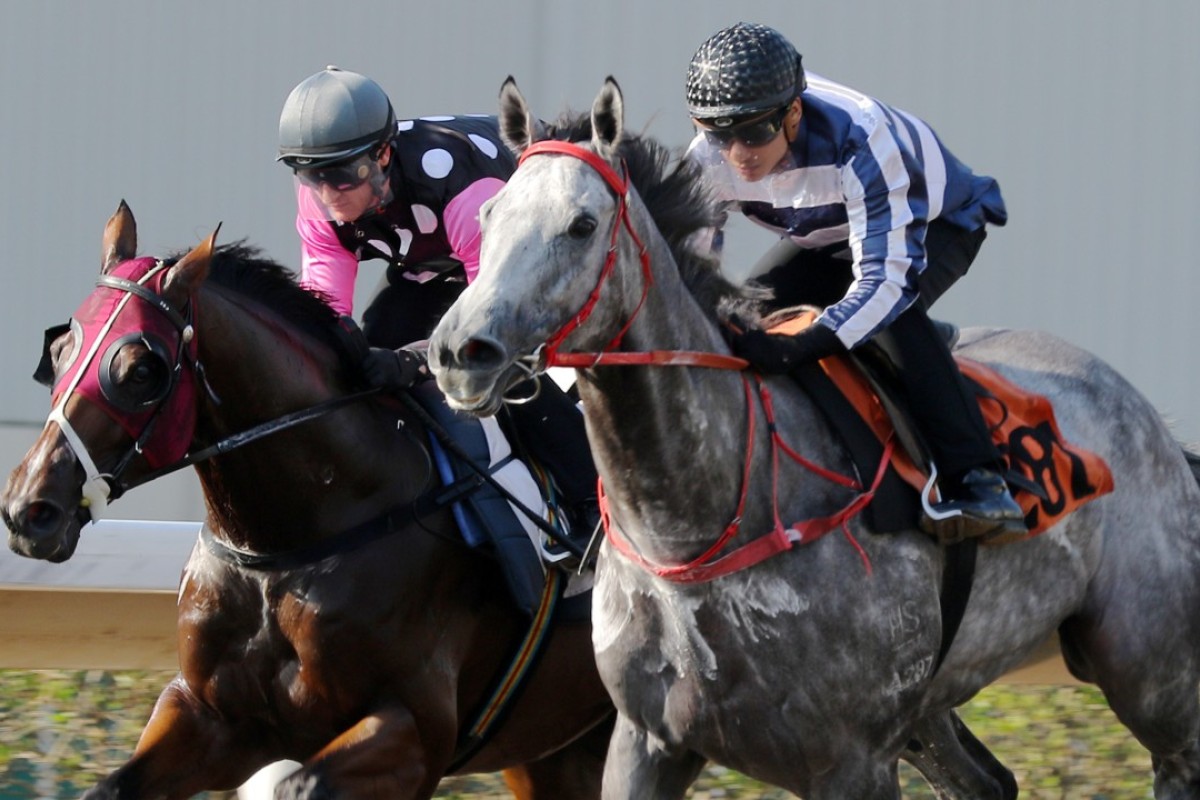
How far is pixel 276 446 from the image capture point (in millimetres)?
4371

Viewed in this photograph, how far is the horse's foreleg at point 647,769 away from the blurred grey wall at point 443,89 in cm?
410

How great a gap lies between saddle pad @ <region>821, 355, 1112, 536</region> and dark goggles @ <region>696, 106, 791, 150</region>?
1.67ft

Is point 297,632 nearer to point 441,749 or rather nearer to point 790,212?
point 441,749

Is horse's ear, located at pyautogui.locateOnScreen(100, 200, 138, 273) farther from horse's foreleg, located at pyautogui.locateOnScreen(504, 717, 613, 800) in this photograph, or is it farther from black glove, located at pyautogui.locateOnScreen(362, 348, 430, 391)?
horse's foreleg, located at pyautogui.locateOnScreen(504, 717, 613, 800)

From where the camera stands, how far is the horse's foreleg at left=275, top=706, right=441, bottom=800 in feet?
13.8

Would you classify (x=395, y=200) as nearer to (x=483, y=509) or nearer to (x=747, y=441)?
(x=483, y=509)

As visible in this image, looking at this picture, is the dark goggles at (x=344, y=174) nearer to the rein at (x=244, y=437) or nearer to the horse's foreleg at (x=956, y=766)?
the rein at (x=244, y=437)

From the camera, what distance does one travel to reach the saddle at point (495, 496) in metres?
4.58

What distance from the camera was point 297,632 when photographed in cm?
432

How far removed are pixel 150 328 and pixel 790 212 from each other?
1.45 metres

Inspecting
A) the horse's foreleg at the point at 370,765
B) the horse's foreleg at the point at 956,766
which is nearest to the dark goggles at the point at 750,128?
the horse's foreleg at the point at 370,765

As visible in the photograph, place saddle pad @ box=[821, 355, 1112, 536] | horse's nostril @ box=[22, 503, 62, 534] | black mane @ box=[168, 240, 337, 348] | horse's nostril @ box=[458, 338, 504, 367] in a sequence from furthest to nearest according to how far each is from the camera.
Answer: black mane @ box=[168, 240, 337, 348] < saddle pad @ box=[821, 355, 1112, 536] < horse's nostril @ box=[22, 503, 62, 534] < horse's nostril @ box=[458, 338, 504, 367]

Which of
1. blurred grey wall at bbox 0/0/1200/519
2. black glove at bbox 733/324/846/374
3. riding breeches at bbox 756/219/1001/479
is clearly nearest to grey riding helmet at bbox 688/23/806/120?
black glove at bbox 733/324/846/374

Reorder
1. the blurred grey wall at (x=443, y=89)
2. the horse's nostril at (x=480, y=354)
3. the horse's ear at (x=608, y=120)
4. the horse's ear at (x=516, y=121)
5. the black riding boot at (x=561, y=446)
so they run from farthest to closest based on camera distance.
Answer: the blurred grey wall at (x=443, y=89)
the black riding boot at (x=561, y=446)
the horse's ear at (x=516, y=121)
the horse's ear at (x=608, y=120)
the horse's nostril at (x=480, y=354)
